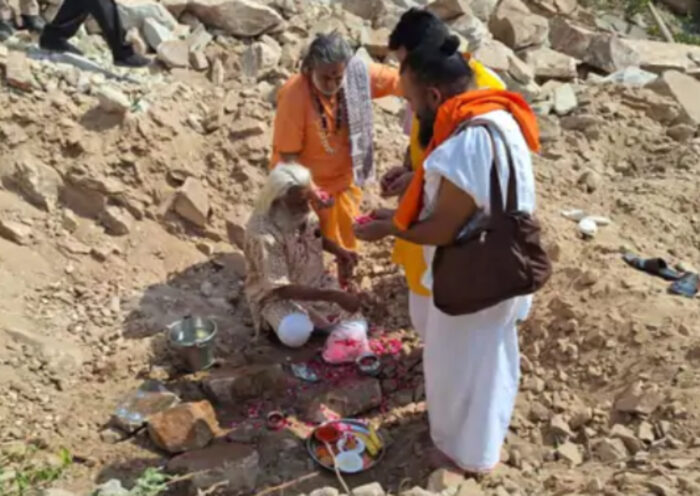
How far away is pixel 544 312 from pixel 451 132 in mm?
1938

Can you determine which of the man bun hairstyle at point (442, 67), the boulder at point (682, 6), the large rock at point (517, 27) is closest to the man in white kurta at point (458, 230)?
the man bun hairstyle at point (442, 67)

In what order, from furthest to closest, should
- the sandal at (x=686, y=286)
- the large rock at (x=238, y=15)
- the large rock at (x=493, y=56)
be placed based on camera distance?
the large rock at (x=493, y=56)
the large rock at (x=238, y=15)
the sandal at (x=686, y=286)

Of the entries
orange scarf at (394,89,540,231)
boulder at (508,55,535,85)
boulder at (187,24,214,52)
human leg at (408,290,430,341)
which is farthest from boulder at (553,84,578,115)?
orange scarf at (394,89,540,231)

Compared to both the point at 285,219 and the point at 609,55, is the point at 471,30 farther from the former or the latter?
the point at 285,219

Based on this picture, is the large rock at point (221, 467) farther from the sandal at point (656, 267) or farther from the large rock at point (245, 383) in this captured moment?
the sandal at point (656, 267)

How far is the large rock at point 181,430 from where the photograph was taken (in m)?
4.43

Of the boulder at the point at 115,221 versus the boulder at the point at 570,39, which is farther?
the boulder at the point at 570,39

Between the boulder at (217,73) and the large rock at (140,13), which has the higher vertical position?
the large rock at (140,13)

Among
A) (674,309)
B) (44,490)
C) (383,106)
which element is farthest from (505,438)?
(383,106)

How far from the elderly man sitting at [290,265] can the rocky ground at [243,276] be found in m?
0.23

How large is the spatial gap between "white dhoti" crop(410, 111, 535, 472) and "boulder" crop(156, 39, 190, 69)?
3.28m

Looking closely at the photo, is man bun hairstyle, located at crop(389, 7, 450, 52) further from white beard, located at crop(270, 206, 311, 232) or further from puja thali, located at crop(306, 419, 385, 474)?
puja thali, located at crop(306, 419, 385, 474)

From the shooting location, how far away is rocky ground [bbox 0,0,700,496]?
4.32m

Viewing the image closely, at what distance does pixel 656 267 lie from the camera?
533cm
